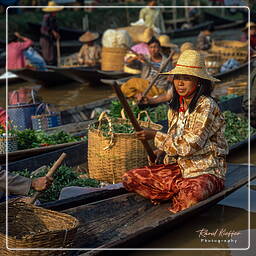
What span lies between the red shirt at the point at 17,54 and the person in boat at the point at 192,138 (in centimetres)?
778

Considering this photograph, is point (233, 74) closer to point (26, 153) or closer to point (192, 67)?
point (26, 153)

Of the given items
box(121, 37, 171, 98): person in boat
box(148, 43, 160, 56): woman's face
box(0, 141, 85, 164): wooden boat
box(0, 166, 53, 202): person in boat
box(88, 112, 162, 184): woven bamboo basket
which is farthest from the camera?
box(148, 43, 160, 56): woman's face

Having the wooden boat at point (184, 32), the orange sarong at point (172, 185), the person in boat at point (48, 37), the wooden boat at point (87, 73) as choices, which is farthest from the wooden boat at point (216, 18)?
the orange sarong at point (172, 185)

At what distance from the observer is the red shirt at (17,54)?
11.7m

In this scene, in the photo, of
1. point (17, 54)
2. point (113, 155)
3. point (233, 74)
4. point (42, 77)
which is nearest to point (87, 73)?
point (42, 77)

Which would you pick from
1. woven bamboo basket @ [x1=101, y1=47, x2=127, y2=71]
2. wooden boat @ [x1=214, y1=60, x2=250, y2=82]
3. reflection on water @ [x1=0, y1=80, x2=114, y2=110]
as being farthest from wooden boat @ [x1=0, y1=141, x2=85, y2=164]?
woven bamboo basket @ [x1=101, y1=47, x2=127, y2=71]

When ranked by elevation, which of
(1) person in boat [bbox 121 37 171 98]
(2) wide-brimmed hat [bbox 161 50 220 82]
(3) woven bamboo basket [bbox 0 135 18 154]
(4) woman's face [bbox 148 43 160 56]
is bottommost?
(3) woven bamboo basket [bbox 0 135 18 154]

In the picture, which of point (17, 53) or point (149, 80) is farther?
point (17, 53)

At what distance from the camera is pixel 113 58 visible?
11.9 meters

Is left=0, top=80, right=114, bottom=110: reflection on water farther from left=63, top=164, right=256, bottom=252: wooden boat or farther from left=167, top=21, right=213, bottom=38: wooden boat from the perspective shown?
left=167, top=21, right=213, bottom=38: wooden boat

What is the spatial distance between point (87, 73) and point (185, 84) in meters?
7.24

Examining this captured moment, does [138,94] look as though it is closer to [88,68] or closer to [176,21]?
[88,68]

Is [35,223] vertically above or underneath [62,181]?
above

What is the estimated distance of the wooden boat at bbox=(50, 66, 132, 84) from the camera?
10922 millimetres
